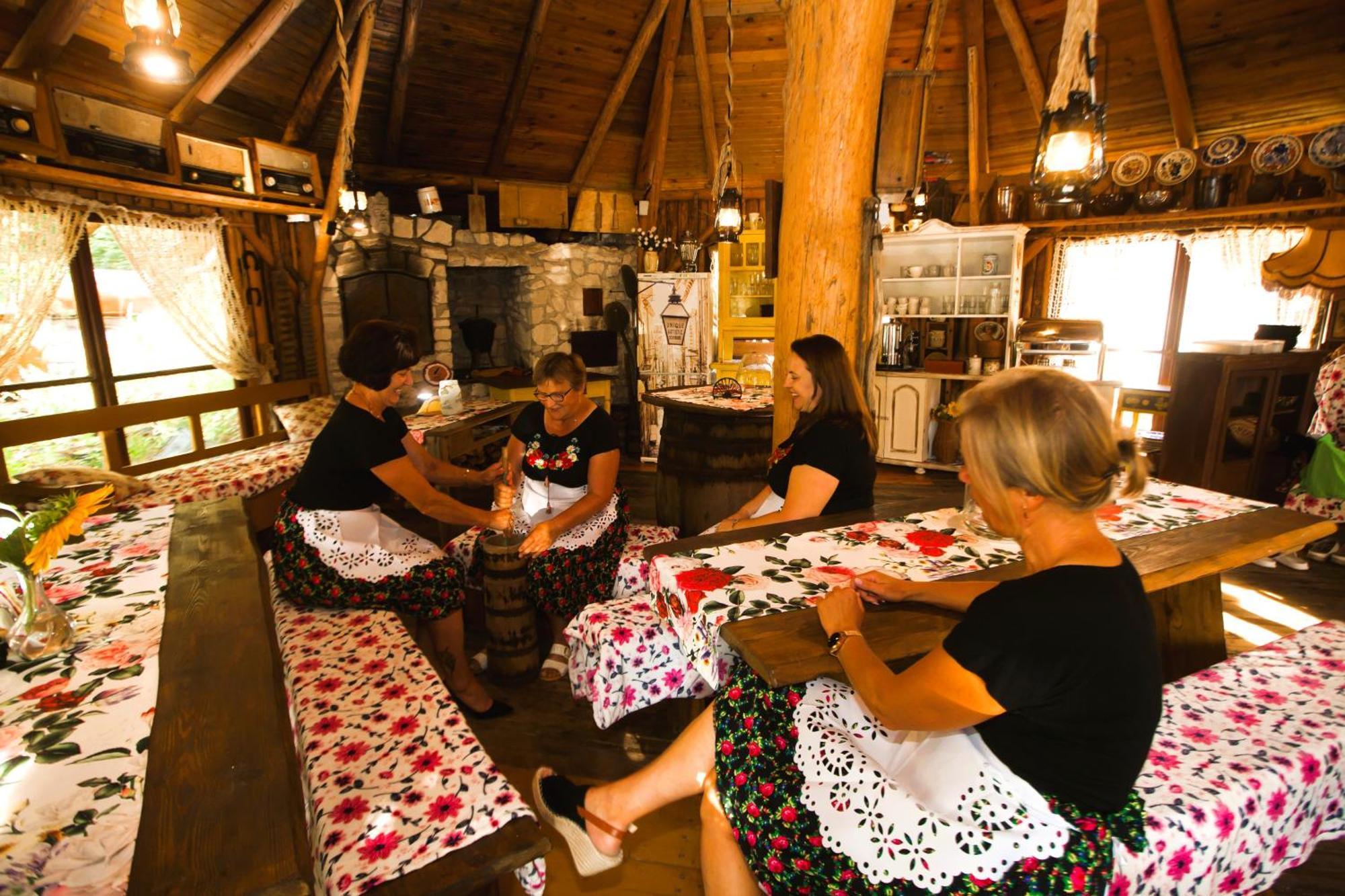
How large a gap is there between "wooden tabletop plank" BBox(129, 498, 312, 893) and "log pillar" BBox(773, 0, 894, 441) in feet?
7.09

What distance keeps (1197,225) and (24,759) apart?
7494 mm

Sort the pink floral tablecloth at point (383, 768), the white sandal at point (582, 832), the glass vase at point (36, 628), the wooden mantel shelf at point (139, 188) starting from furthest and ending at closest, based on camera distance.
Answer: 1. the wooden mantel shelf at point (139, 188)
2. the white sandal at point (582, 832)
3. the glass vase at point (36, 628)
4. the pink floral tablecloth at point (383, 768)

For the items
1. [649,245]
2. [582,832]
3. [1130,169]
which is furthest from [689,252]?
[582,832]

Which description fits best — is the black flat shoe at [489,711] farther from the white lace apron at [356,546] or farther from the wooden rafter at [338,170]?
the wooden rafter at [338,170]

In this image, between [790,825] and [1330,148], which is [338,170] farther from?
[1330,148]

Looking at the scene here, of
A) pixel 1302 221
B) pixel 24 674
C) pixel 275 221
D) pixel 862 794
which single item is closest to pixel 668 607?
pixel 862 794

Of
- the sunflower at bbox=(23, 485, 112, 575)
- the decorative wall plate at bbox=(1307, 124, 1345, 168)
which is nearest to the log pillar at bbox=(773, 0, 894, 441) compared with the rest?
the sunflower at bbox=(23, 485, 112, 575)

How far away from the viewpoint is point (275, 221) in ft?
17.7

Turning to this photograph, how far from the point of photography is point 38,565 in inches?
52.9

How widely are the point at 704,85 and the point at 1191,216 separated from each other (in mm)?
4321

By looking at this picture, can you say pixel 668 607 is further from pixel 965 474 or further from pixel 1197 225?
pixel 1197 225

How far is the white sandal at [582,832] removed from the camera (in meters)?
1.70

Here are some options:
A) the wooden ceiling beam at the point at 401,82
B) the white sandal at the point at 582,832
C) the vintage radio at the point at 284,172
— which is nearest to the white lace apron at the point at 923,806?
the white sandal at the point at 582,832

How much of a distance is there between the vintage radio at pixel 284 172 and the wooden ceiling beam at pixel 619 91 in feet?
8.46
